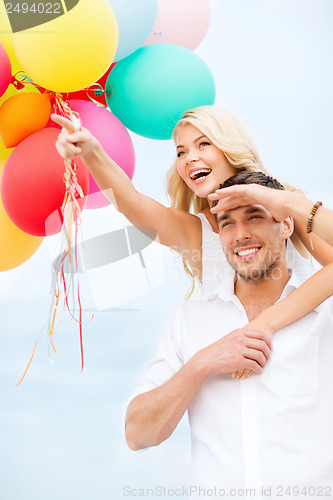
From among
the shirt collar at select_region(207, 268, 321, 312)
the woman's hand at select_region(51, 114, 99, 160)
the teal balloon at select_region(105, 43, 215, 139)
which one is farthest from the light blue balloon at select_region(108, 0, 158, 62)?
the shirt collar at select_region(207, 268, 321, 312)

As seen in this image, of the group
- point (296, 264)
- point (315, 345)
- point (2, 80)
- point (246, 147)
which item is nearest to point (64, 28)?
point (2, 80)

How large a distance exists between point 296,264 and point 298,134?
184 centimetres

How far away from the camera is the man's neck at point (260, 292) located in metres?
1.45

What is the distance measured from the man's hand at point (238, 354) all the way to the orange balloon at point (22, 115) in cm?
80

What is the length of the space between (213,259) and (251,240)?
38 centimetres

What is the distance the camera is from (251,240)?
4.68 ft

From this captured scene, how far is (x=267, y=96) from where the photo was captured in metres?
3.34

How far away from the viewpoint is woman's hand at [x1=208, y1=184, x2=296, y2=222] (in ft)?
4.47

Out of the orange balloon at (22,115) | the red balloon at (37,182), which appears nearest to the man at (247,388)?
the red balloon at (37,182)

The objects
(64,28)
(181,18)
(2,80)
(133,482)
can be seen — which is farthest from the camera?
(133,482)

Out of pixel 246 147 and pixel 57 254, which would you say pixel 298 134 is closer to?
pixel 246 147

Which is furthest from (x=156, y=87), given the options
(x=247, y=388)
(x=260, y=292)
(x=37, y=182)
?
(x=247, y=388)

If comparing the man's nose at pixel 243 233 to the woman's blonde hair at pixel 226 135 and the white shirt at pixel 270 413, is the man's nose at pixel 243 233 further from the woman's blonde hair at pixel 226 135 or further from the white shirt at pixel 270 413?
the woman's blonde hair at pixel 226 135

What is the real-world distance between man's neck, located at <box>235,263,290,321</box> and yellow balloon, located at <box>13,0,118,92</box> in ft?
2.11
